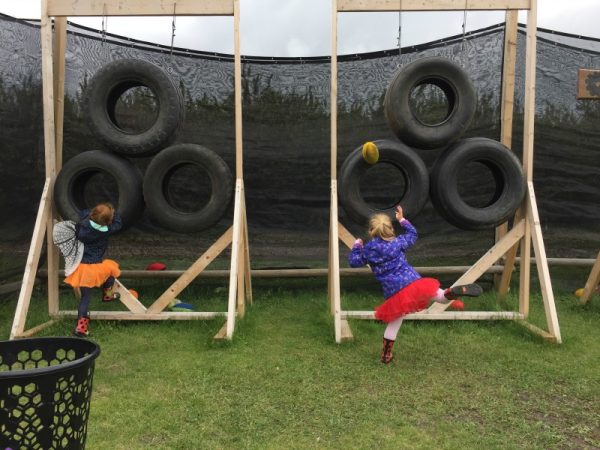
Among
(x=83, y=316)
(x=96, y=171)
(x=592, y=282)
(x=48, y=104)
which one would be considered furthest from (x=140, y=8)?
(x=592, y=282)

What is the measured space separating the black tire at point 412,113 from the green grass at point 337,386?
165 centimetres

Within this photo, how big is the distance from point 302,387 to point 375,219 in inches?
53.1

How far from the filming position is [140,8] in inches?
176

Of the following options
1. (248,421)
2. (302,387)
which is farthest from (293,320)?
(248,421)

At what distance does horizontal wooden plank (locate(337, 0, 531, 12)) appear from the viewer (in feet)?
14.7

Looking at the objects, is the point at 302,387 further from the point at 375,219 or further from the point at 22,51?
the point at 22,51

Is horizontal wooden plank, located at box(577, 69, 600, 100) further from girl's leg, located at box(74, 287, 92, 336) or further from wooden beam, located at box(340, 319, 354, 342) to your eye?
girl's leg, located at box(74, 287, 92, 336)

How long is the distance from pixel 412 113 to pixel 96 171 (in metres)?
2.84

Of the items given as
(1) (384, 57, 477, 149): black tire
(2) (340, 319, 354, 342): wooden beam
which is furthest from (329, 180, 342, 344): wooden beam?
(1) (384, 57, 477, 149): black tire

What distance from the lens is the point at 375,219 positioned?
372 centimetres

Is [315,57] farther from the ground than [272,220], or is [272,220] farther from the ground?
[315,57]

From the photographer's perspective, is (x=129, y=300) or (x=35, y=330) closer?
(x=35, y=330)

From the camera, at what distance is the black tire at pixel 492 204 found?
442cm

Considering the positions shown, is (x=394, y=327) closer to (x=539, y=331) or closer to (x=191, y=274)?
(x=539, y=331)
